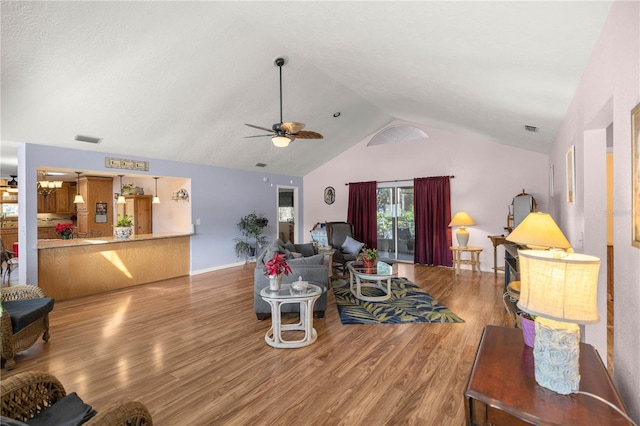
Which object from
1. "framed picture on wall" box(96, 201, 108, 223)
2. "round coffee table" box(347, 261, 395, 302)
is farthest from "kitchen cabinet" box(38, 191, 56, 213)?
"round coffee table" box(347, 261, 395, 302)

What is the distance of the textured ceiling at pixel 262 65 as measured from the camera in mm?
2037

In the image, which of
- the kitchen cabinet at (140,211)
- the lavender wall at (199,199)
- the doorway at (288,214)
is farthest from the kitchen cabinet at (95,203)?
the doorway at (288,214)

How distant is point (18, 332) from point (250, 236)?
513 cm

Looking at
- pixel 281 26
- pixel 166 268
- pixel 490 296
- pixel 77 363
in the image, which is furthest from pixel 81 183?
pixel 490 296

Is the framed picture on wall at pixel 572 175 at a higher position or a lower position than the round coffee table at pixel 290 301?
higher

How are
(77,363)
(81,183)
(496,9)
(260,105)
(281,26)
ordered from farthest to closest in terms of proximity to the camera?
1. (81,183)
2. (260,105)
3. (281,26)
4. (77,363)
5. (496,9)

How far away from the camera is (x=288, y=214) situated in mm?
9242

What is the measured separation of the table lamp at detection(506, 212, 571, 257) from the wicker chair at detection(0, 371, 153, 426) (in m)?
2.71

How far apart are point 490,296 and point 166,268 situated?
5.97 m

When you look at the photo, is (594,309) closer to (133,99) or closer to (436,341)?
(436,341)

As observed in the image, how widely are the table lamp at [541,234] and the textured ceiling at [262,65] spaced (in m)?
1.11

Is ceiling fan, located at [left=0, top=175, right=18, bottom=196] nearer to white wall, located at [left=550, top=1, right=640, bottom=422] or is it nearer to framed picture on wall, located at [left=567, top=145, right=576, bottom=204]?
white wall, located at [left=550, top=1, right=640, bottom=422]

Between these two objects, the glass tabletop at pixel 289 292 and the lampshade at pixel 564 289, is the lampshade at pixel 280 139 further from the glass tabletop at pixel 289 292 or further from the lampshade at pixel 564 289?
the lampshade at pixel 564 289

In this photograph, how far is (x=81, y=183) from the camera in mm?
8141
